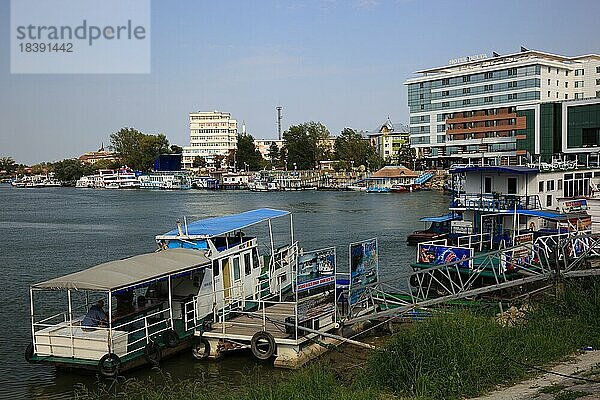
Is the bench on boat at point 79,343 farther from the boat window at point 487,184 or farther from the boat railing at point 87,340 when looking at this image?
the boat window at point 487,184

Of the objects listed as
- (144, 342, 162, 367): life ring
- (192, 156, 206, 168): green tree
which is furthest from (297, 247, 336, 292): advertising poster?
(192, 156, 206, 168): green tree

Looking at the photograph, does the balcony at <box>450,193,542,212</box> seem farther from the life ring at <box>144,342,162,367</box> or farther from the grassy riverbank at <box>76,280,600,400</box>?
the life ring at <box>144,342,162,367</box>

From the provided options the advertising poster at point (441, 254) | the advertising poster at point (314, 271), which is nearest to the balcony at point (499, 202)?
the advertising poster at point (441, 254)

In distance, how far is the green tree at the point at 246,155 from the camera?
15562 cm

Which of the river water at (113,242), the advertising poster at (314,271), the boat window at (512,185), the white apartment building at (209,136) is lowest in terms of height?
the river water at (113,242)

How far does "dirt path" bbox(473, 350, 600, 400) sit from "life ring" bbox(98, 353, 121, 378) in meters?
8.16

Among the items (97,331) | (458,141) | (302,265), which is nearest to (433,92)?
(458,141)

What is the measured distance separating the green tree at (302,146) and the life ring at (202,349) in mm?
131563

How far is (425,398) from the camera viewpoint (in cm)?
1134

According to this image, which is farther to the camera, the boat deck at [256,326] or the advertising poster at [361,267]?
the advertising poster at [361,267]

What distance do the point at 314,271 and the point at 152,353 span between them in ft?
22.9

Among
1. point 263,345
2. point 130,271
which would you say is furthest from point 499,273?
point 130,271

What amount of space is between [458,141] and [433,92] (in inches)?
360

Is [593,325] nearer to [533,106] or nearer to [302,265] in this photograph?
[302,265]
